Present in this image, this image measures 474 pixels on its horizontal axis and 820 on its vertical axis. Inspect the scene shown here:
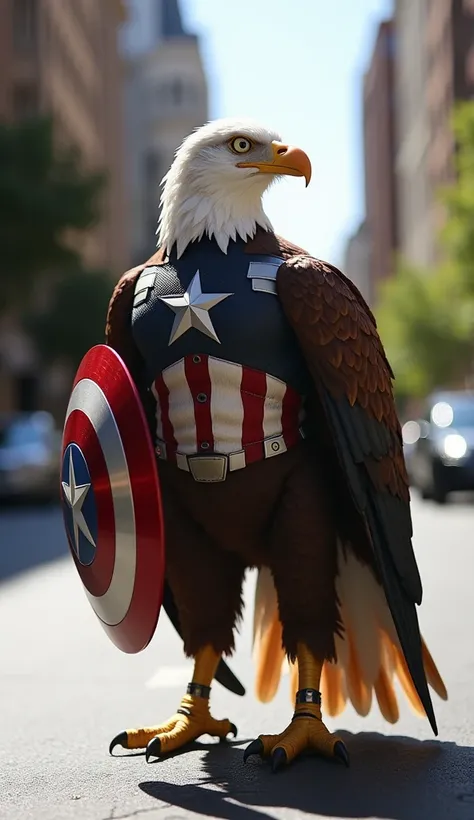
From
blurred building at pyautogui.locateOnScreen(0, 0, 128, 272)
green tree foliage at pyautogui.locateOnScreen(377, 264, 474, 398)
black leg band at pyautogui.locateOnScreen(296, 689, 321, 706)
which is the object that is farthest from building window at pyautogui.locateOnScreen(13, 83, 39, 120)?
black leg band at pyautogui.locateOnScreen(296, 689, 321, 706)

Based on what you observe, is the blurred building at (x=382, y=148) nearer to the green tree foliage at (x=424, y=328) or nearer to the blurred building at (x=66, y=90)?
the blurred building at (x=66, y=90)

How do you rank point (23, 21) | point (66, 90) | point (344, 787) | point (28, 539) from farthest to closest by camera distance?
point (66, 90), point (23, 21), point (28, 539), point (344, 787)

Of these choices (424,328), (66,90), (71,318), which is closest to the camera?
(71,318)

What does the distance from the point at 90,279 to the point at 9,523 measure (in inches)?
1087

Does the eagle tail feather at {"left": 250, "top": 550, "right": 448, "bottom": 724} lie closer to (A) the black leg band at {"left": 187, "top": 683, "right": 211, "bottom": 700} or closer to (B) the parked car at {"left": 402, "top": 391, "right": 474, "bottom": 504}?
(A) the black leg band at {"left": 187, "top": 683, "right": 211, "bottom": 700}

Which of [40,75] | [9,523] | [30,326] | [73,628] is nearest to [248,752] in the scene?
[73,628]

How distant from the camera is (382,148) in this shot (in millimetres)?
120625

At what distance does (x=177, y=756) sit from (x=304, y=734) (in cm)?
49

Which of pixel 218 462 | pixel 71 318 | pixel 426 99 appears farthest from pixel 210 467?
pixel 426 99

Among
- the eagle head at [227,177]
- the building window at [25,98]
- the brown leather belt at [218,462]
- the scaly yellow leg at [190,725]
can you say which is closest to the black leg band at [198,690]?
the scaly yellow leg at [190,725]

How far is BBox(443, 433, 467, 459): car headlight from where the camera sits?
1908 centimetres

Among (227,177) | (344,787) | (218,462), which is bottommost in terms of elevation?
(344,787)

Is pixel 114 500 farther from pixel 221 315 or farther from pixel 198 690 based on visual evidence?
pixel 198 690

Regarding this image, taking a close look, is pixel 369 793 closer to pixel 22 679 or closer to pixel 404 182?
pixel 22 679
